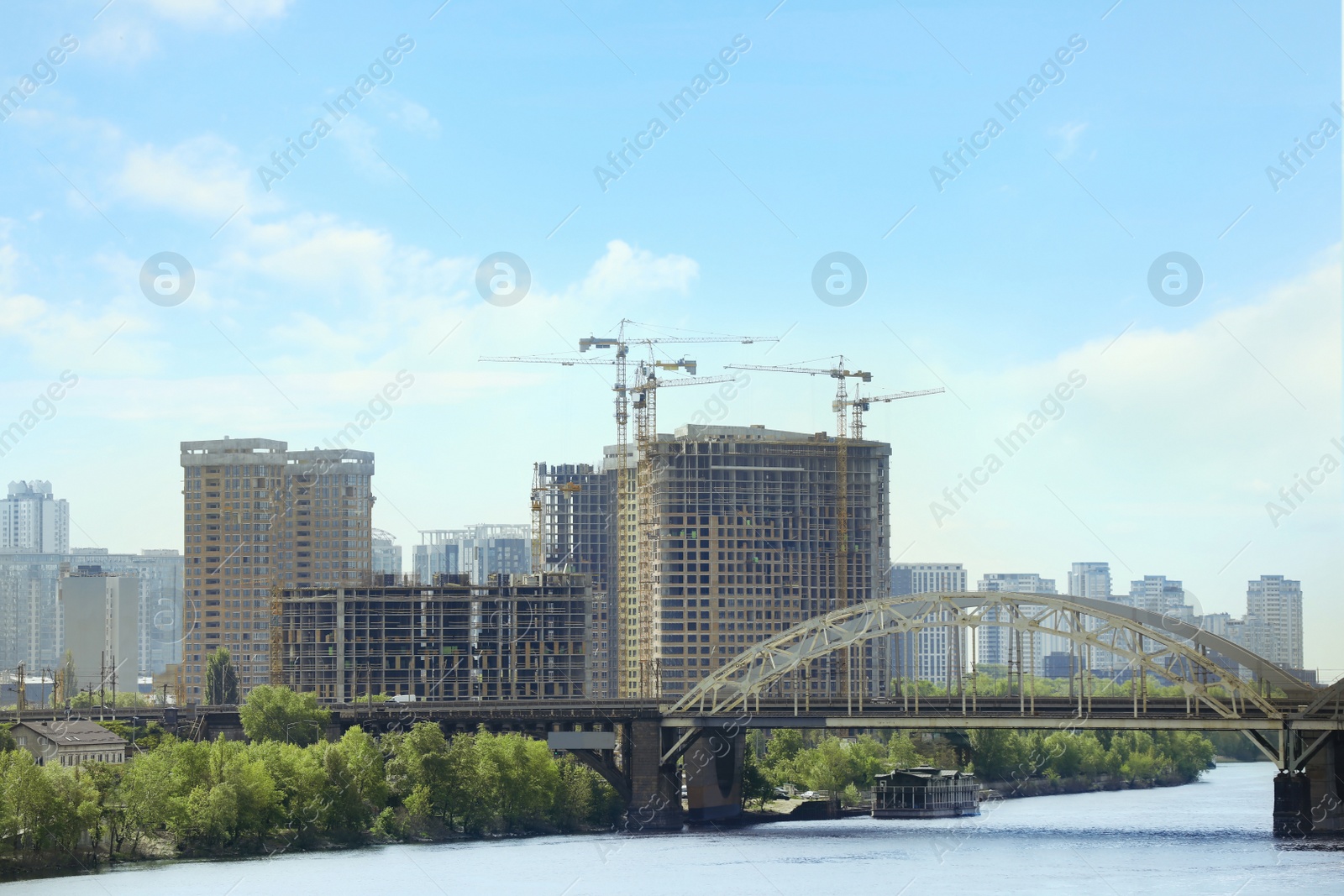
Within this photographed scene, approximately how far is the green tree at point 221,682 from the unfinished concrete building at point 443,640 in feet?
11.8

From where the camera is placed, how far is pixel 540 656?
122 metres

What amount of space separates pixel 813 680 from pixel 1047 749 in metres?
27.8

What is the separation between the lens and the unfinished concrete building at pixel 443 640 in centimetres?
12094

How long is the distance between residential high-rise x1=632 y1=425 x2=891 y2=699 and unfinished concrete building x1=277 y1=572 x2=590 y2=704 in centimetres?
1255

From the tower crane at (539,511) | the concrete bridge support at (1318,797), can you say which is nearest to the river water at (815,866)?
the concrete bridge support at (1318,797)

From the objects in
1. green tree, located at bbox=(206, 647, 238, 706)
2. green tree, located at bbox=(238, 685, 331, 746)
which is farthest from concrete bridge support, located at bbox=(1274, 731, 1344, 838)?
green tree, located at bbox=(206, 647, 238, 706)

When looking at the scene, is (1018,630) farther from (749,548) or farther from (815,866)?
(749,548)

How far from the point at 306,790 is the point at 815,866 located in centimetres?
1982

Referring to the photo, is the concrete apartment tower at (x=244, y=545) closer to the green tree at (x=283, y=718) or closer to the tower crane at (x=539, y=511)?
the tower crane at (x=539, y=511)

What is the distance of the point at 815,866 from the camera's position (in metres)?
66.5

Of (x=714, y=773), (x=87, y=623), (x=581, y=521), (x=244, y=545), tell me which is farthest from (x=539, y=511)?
(x=714, y=773)

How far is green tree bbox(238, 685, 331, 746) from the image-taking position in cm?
8438

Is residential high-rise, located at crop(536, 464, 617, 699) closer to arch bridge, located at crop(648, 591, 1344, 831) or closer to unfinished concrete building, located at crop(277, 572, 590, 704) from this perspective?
unfinished concrete building, located at crop(277, 572, 590, 704)

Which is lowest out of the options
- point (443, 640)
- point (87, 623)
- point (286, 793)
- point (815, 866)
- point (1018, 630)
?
point (815, 866)
